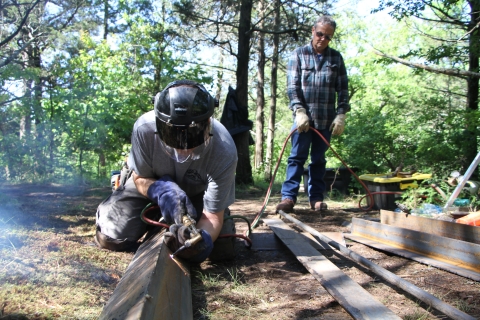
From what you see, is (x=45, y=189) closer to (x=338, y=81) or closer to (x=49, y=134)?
(x=49, y=134)

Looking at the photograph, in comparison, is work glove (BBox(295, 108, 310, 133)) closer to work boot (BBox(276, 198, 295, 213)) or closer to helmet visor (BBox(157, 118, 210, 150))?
work boot (BBox(276, 198, 295, 213))

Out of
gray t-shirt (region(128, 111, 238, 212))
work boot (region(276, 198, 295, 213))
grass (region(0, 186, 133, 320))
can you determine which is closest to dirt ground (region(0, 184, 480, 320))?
grass (region(0, 186, 133, 320))

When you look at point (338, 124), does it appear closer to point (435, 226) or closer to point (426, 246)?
point (435, 226)

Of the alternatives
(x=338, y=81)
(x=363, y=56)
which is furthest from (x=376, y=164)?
(x=363, y=56)

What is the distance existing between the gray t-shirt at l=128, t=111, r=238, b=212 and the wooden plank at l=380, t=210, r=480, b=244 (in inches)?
59.5

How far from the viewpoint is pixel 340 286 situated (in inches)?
81.0

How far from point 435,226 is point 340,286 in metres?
1.36

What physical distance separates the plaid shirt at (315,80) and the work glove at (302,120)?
0.64 ft

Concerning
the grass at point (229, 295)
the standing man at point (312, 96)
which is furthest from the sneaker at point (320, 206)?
the grass at point (229, 295)

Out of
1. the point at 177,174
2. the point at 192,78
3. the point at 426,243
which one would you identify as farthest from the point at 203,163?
the point at 192,78

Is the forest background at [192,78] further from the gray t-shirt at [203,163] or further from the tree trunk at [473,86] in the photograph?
the gray t-shirt at [203,163]

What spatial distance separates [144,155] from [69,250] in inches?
34.1

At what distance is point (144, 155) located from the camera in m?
2.71

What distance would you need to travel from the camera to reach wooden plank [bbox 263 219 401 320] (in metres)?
1.70
